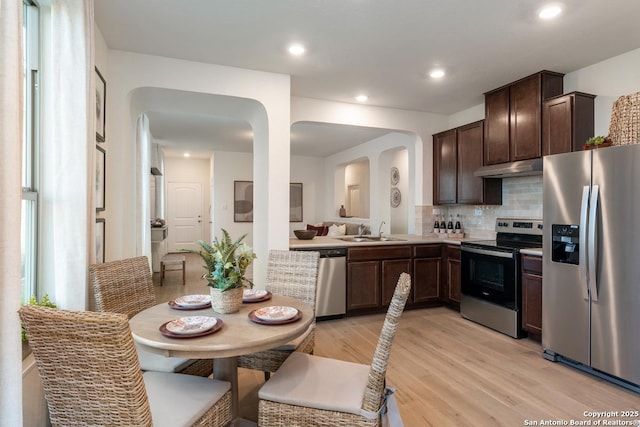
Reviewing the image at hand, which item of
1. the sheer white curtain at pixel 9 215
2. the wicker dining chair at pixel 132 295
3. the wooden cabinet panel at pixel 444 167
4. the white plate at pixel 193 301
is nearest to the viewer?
the sheer white curtain at pixel 9 215

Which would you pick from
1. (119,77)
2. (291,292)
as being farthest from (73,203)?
(119,77)

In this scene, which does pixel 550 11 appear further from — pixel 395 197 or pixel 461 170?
pixel 395 197

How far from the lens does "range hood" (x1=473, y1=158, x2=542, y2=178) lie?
3365 mm

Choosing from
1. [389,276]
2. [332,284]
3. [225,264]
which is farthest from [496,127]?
[225,264]

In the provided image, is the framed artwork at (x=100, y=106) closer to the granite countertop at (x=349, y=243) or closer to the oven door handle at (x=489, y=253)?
the granite countertop at (x=349, y=243)

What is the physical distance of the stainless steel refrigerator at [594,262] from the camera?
2373mm

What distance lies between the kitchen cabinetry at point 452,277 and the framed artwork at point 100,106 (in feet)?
12.3

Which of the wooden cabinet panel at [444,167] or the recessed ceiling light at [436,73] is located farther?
the wooden cabinet panel at [444,167]

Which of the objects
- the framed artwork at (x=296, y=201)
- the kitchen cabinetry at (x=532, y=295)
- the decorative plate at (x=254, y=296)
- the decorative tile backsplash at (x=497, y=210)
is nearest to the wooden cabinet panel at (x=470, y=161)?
the decorative tile backsplash at (x=497, y=210)

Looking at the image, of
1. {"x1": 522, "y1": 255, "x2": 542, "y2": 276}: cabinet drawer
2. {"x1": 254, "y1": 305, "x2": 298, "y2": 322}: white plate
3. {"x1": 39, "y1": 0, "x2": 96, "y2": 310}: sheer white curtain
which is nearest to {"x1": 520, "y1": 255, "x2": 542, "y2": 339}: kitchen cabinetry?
{"x1": 522, "y1": 255, "x2": 542, "y2": 276}: cabinet drawer

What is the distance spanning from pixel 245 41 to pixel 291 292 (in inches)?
80.5

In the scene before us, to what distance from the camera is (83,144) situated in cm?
197

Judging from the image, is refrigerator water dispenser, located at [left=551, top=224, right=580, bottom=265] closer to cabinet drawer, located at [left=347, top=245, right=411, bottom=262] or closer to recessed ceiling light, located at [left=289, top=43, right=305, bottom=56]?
cabinet drawer, located at [left=347, top=245, right=411, bottom=262]

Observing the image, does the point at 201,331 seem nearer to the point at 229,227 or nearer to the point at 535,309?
the point at 535,309
